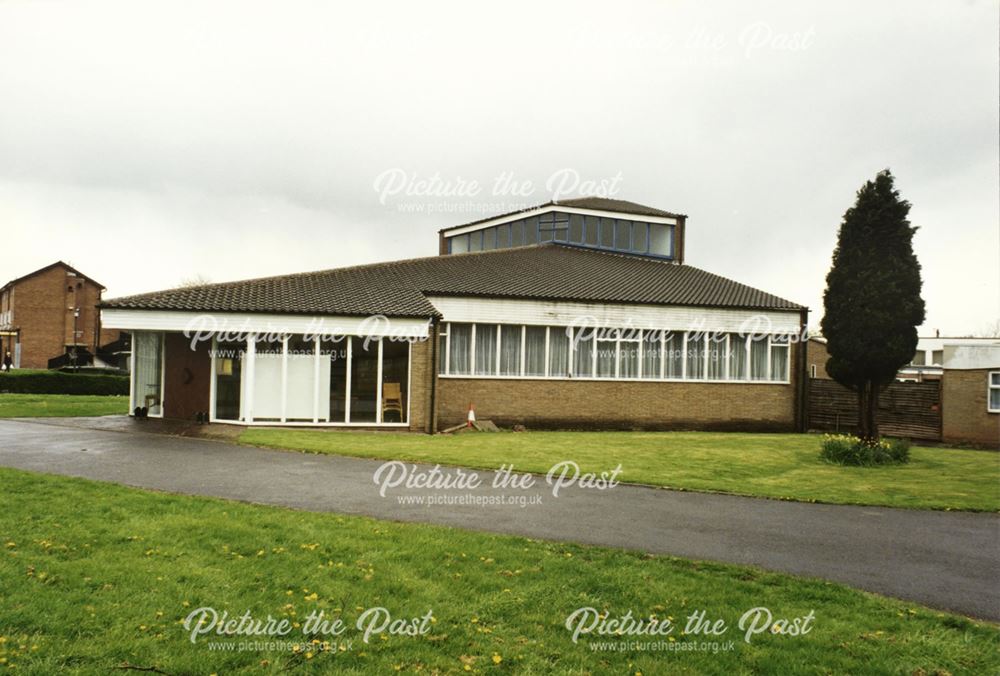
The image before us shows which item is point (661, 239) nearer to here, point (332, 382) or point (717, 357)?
point (717, 357)

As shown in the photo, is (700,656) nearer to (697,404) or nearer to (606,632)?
(606,632)

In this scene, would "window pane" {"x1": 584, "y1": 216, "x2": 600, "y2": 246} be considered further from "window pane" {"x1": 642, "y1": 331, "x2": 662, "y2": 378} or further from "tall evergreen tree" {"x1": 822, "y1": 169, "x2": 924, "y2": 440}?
"tall evergreen tree" {"x1": 822, "y1": 169, "x2": 924, "y2": 440}

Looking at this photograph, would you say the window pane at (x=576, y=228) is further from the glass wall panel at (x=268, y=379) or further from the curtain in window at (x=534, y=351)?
the glass wall panel at (x=268, y=379)

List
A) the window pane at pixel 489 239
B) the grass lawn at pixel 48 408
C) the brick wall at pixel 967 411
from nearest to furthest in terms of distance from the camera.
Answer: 1. the brick wall at pixel 967 411
2. the grass lawn at pixel 48 408
3. the window pane at pixel 489 239

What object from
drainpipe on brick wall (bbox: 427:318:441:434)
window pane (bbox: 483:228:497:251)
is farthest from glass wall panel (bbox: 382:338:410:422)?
window pane (bbox: 483:228:497:251)

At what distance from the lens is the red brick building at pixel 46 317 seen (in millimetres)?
57938

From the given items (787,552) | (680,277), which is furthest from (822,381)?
(787,552)

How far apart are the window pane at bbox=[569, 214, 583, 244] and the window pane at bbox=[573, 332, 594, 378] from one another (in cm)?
867

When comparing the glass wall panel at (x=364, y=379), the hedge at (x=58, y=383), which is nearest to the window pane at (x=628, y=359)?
the glass wall panel at (x=364, y=379)

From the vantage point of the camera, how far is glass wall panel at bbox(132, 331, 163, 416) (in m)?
21.2

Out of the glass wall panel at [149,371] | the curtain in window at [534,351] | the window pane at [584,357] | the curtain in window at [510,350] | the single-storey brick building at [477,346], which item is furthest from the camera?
the window pane at [584,357]

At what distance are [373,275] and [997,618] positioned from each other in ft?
68.1

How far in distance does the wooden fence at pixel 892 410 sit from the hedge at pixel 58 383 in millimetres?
31360

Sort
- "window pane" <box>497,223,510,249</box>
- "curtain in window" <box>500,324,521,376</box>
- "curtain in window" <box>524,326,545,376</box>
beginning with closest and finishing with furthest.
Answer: "curtain in window" <box>500,324,521,376</box> < "curtain in window" <box>524,326,545,376</box> < "window pane" <box>497,223,510,249</box>
